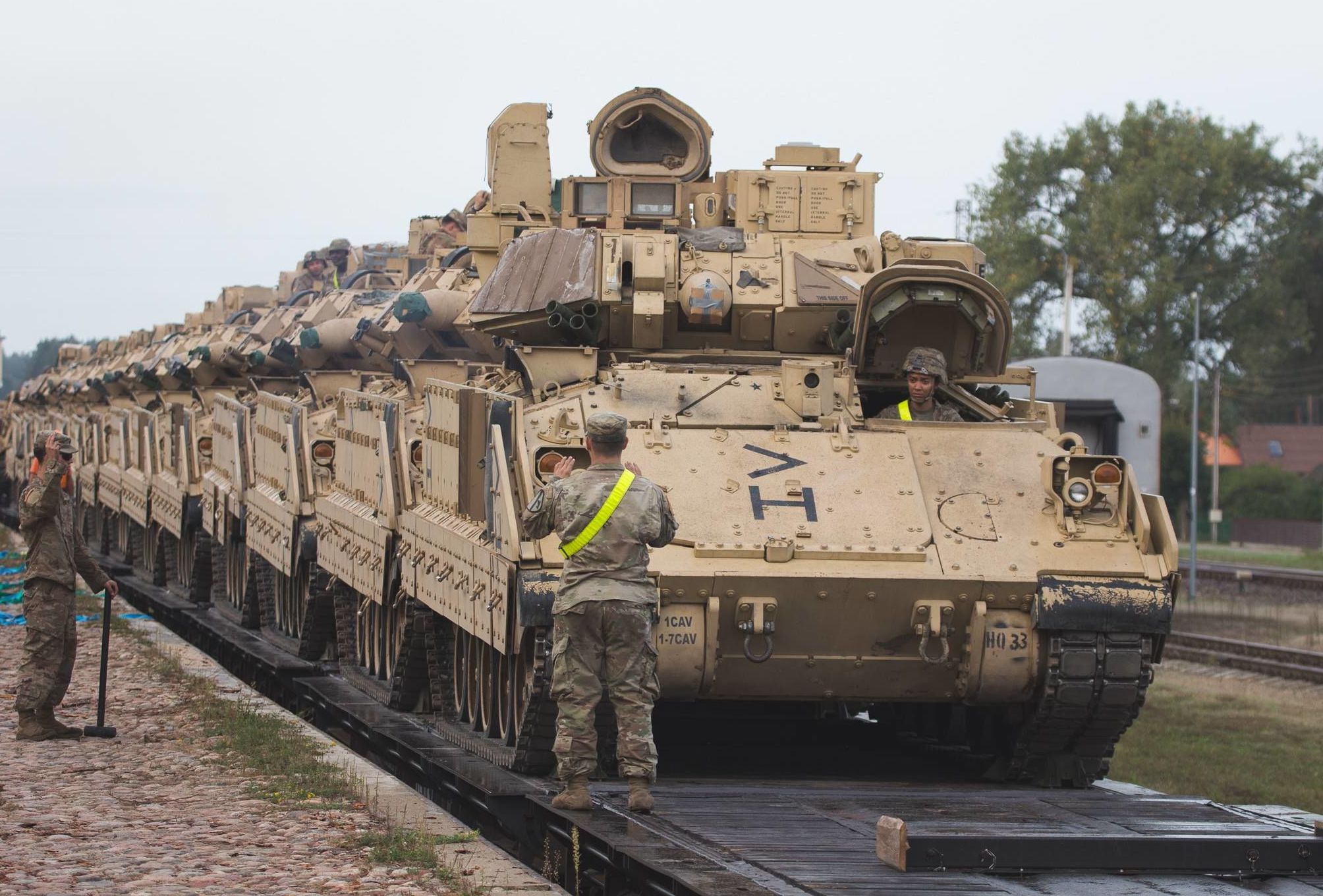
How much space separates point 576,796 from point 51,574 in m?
4.94

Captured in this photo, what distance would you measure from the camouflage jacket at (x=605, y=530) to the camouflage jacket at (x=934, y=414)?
279 centimetres

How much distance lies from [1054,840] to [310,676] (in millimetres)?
8720

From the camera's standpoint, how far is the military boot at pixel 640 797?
28.5 ft

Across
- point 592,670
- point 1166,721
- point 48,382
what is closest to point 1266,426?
point 48,382

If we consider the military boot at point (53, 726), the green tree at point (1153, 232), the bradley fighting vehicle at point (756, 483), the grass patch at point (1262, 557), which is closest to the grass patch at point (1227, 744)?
the bradley fighting vehicle at point (756, 483)

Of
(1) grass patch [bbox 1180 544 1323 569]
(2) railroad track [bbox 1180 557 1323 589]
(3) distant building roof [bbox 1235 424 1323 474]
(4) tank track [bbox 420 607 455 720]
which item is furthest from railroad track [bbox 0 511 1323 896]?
(3) distant building roof [bbox 1235 424 1323 474]

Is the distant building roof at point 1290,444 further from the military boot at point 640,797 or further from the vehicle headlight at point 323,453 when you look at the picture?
the military boot at point 640,797

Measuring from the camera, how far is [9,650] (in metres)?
16.9

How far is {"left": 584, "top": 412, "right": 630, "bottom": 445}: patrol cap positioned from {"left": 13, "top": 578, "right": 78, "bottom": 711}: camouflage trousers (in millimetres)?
4897

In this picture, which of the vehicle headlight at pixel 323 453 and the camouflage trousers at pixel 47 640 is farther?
the vehicle headlight at pixel 323 453

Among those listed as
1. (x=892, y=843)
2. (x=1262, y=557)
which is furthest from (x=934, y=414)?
(x=1262, y=557)

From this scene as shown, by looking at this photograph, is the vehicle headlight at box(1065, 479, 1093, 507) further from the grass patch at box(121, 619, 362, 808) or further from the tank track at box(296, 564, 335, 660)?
the tank track at box(296, 564, 335, 660)

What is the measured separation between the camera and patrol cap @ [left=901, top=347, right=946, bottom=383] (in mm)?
11305

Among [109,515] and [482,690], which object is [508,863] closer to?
[482,690]
